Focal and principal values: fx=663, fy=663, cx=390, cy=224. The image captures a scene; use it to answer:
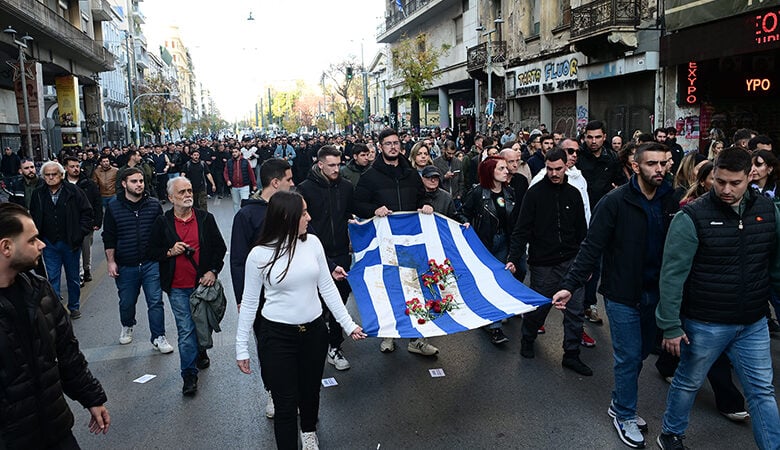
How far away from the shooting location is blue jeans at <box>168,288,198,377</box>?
594 cm

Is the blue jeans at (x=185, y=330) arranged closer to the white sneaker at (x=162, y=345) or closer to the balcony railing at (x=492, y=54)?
the white sneaker at (x=162, y=345)

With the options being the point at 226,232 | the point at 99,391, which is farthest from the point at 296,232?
the point at 226,232

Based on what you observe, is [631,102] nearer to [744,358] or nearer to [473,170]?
[473,170]

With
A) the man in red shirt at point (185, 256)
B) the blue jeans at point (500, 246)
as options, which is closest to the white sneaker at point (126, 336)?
the man in red shirt at point (185, 256)

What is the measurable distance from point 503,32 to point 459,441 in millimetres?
30395

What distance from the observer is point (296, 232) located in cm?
411

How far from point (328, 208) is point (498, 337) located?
7.58 feet

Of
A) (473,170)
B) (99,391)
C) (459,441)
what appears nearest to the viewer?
(99,391)

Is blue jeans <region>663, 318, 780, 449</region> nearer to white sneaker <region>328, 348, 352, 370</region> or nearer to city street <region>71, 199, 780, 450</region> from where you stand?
city street <region>71, 199, 780, 450</region>

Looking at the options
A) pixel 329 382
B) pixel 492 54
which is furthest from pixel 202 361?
pixel 492 54

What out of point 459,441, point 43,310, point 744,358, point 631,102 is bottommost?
point 459,441

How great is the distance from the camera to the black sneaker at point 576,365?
6.09 metres

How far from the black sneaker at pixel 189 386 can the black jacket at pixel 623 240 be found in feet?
11.6

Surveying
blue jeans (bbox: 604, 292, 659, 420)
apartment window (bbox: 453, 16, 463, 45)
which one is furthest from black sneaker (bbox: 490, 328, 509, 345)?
apartment window (bbox: 453, 16, 463, 45)
